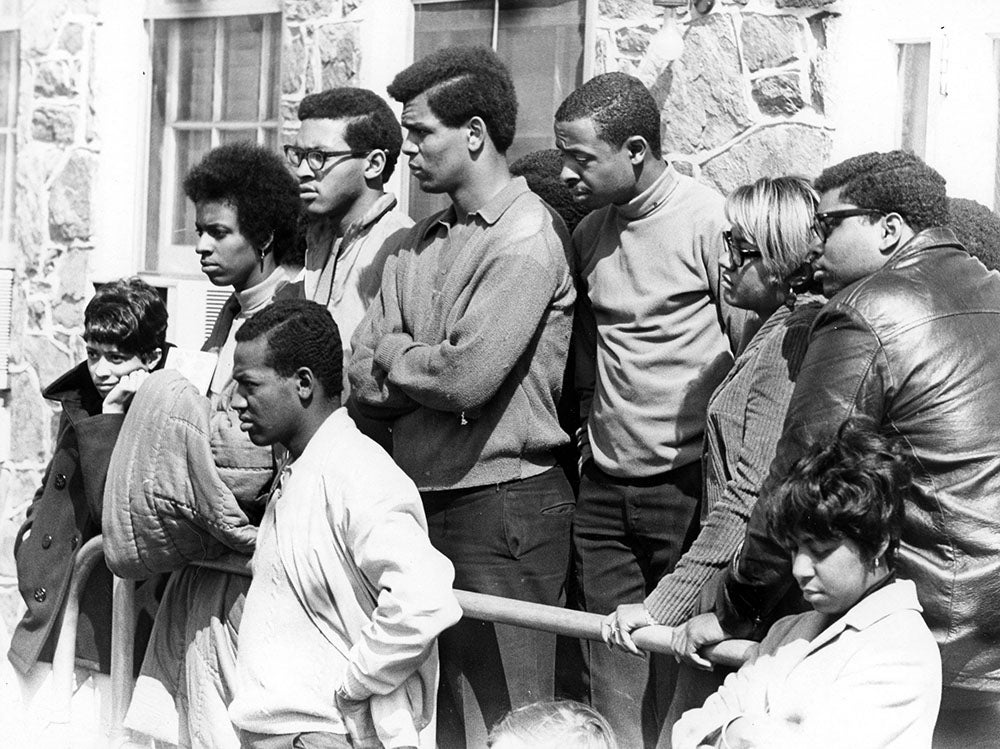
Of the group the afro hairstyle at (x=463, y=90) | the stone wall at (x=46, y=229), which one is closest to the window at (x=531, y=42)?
the afro hairstyle at (x=463, y=90)

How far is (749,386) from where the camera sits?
10.8 feet

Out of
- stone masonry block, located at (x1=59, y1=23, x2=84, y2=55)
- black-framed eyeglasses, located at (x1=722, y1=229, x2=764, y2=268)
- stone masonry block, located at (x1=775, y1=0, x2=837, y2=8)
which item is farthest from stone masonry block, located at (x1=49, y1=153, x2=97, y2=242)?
black-framed eyeglasses, located at (x1=722, y1=229, x2=764, y2=268)

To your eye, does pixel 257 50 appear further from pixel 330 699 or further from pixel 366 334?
pixel 330 699

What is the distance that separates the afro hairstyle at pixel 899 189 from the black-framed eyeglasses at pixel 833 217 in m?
0.01

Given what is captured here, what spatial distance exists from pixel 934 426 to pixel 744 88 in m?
2.81

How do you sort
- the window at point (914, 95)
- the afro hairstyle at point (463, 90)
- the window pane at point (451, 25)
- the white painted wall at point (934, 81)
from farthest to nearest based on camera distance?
the window pane at point (451, 25)
the window at point (914, 95)
the white painted wall at point (934, 81)
the afro hairstyle at point (463, 90)

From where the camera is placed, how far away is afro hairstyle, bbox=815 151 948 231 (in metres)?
3.10

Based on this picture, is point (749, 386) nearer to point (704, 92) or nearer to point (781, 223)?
point (781, 223)

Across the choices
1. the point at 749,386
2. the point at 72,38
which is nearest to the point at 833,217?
the point at 749,386

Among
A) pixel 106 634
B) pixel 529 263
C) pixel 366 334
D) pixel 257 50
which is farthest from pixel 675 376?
pixel 257 50

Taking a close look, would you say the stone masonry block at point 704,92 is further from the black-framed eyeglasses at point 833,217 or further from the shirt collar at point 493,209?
the black-framed eyeglasses at point 833,217

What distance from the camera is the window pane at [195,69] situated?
783cm

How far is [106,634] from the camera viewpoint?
14.8 feet

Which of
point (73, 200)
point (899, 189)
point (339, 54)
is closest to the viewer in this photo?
point (899, 189)
